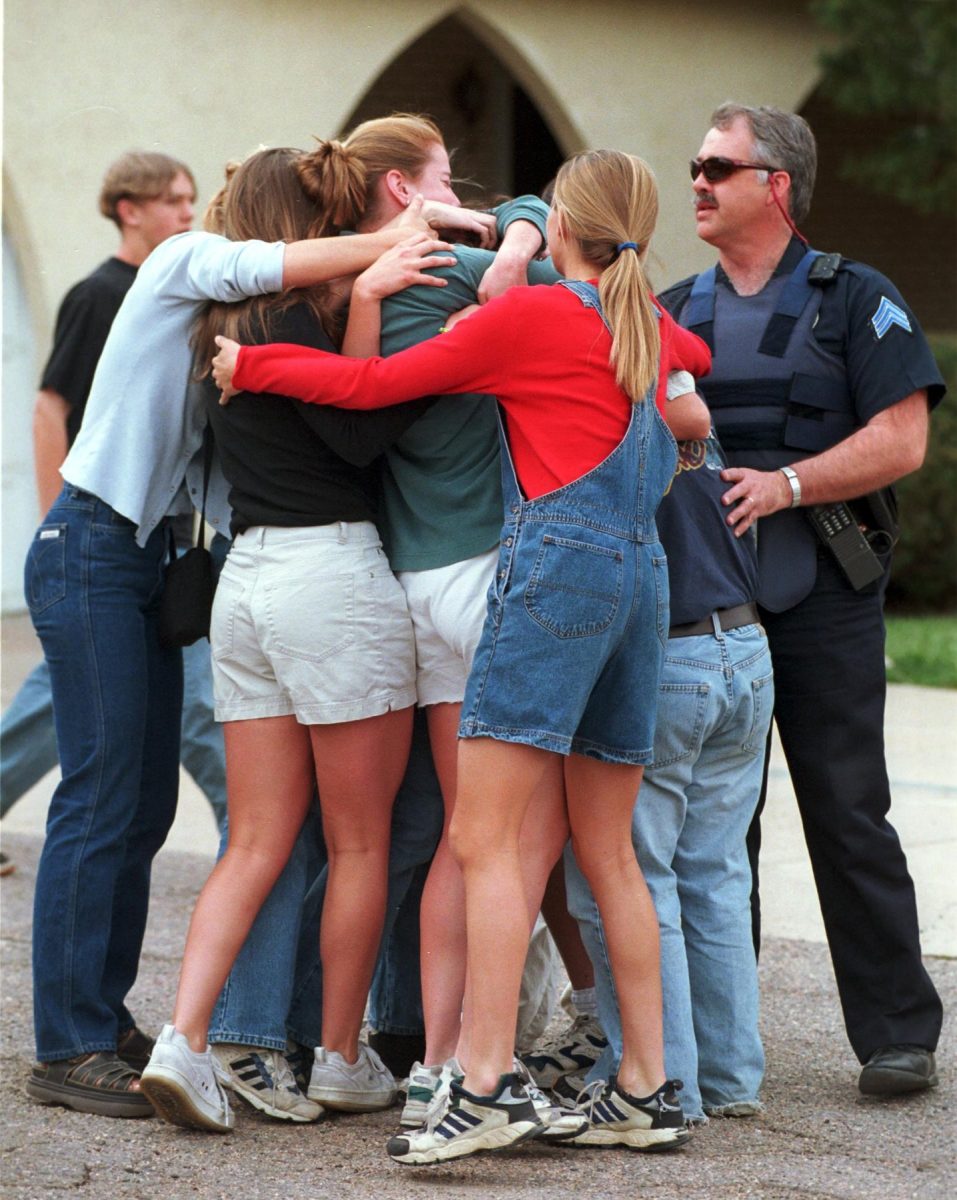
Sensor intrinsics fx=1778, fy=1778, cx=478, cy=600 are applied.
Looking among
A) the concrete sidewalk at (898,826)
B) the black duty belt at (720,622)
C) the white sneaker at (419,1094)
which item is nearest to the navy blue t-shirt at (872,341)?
the black duty belt at (720,622)

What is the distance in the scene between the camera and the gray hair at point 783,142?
4020 mm

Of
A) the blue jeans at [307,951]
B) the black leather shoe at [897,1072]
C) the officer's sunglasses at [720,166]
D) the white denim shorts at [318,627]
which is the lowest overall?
the black leather shoe at [897,1072]

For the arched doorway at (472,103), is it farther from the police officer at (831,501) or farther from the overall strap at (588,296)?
the overall strap at (588,296)

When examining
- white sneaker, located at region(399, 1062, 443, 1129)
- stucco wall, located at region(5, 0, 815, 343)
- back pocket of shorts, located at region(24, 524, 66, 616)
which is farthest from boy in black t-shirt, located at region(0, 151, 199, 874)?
stucco wall, located at region(5, 0, 815, 343)

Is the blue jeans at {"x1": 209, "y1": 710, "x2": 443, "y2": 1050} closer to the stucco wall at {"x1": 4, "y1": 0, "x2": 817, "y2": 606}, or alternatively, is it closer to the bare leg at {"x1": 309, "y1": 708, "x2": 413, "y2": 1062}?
the bare leg at {"x1": 309, "y1": 708, "x2": 413, "y2": 1062}

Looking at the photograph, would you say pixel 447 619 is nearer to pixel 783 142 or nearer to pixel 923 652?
pixel 783 142

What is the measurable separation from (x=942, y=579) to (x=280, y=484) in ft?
37.0

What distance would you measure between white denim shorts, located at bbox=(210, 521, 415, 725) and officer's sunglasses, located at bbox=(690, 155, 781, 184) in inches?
47.4

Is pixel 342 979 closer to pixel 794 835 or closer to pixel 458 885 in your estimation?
pixel 458 885

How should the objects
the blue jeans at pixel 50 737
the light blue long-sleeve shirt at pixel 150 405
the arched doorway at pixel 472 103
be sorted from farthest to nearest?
the arched doorway at pixel 472 103 → the blue jeans at pixel 50 737 → the light blue long-sleeve shirt at pixel 150 405

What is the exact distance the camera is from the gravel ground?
323 cm

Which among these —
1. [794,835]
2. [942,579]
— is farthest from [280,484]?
[942,579]

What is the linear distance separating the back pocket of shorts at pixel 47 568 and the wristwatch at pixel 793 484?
1.55 metres

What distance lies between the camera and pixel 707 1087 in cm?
373
